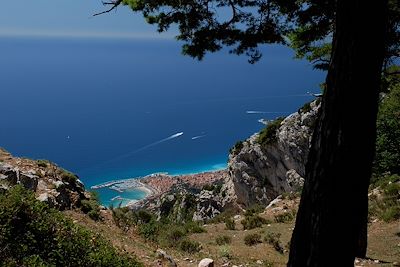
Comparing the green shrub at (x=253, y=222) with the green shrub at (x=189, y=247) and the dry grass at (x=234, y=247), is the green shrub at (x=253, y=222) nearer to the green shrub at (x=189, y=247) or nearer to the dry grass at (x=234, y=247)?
the dry grass at (x=234, y=247)

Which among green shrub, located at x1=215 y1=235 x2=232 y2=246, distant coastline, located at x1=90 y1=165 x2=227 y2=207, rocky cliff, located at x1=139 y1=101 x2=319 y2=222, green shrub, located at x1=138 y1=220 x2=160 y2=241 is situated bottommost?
distant coastline, located at x1=90 y1=165 x2=227 y2=207

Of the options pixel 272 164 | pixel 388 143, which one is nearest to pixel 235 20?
pixel 388 143

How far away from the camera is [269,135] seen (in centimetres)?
3653

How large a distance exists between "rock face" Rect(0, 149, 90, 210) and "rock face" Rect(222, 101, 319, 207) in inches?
881

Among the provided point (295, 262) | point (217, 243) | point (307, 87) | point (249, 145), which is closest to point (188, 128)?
point (307, 87)

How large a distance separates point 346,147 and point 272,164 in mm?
32980

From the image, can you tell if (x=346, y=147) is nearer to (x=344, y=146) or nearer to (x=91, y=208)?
(x=344, y=146)

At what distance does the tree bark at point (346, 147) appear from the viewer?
3.11 meters

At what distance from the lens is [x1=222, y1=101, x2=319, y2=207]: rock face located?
108ft

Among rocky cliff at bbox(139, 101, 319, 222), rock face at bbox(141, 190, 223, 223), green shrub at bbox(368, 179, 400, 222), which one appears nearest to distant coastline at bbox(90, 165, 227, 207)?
rock face at bbox(141, 190, 223, 223)

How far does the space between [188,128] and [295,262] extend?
448 feet

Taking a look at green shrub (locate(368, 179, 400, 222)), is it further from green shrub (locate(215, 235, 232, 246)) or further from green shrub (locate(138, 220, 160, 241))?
green shrub (locate(138, 220, 160, 241))

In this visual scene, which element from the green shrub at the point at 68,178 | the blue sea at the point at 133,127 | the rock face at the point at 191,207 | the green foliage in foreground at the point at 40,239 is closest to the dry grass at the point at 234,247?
the green shrub at the point at 68,178

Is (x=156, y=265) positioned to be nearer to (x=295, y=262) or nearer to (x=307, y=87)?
(x=295, y=262)
